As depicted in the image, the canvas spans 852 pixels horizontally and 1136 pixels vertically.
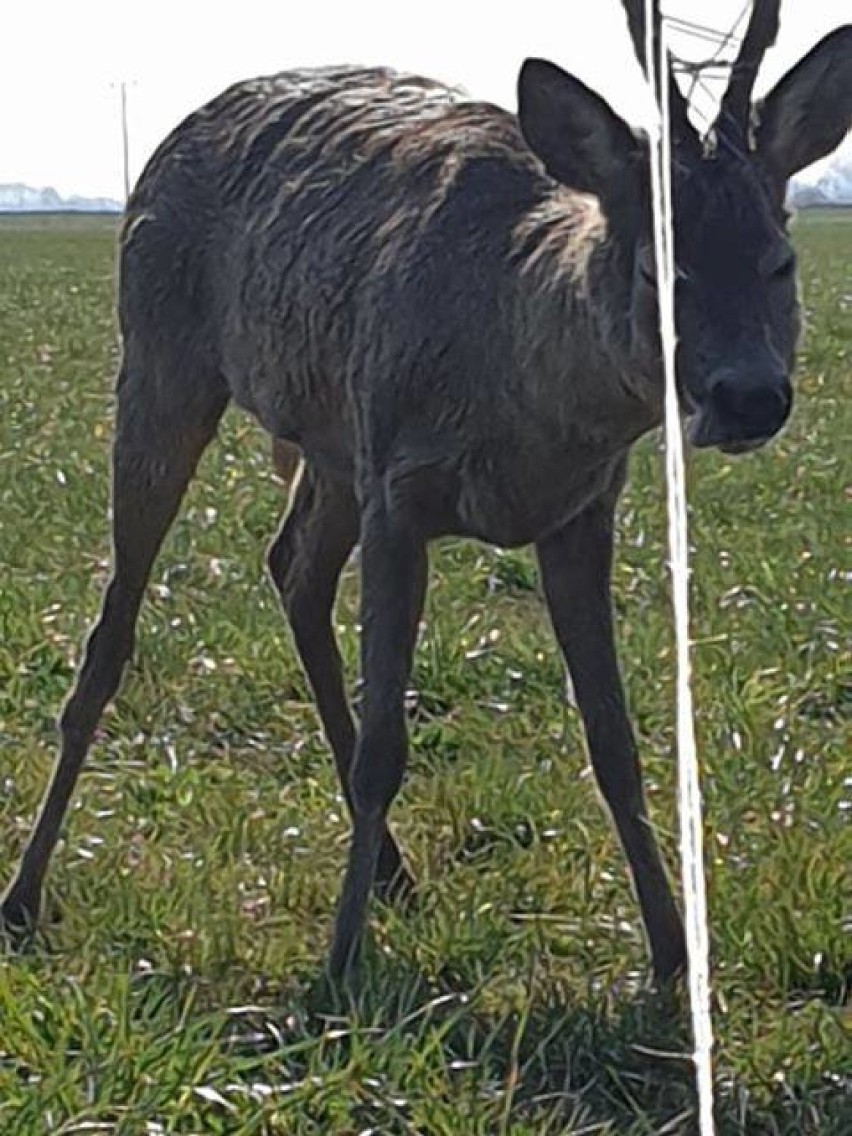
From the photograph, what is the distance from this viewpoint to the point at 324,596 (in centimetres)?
→ 587

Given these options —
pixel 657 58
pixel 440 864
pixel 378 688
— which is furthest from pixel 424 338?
pixel 440 864

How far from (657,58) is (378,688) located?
60.2 inches

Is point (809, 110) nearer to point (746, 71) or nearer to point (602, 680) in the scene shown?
point (746, 71)

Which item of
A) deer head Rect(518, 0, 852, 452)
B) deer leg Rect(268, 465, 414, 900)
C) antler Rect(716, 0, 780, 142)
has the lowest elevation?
deer leg Rect(268, 465, 414, 900)

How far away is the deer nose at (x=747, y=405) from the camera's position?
12.7 feet

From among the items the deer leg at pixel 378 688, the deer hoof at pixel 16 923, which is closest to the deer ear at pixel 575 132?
the deer leg at pixel 378 688

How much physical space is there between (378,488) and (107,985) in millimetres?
1016

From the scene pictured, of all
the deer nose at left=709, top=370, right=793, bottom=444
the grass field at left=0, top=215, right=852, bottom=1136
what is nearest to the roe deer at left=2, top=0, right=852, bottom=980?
the deer nose at left=709, top=370, right=793, bottom=444

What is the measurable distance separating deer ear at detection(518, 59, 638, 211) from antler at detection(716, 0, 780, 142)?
16cm

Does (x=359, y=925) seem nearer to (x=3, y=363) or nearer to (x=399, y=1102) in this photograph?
(x=399, y=1102)

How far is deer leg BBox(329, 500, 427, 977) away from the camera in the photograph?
16.0 ft

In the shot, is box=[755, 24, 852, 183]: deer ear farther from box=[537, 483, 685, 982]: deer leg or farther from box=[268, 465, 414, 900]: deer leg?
box=[268, 465, 414, 900]: deer leg

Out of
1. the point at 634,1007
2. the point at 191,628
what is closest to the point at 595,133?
the point at 634,1007

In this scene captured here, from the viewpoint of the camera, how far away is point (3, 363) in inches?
712
